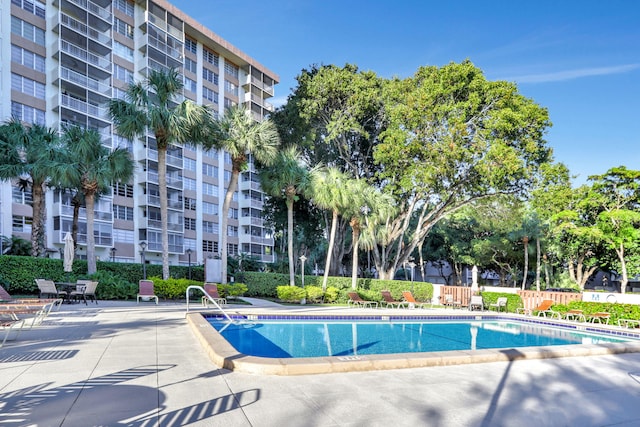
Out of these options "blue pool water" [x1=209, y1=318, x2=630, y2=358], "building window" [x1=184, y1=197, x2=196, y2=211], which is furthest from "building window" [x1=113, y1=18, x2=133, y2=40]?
"blue pool water" [x1=209, y1=318, x2=630, y2=358]

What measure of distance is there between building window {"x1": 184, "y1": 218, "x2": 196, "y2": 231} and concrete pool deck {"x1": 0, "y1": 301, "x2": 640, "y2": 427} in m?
38.3

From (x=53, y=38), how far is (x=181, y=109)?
70.3ft

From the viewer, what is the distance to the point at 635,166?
32625 millimetres

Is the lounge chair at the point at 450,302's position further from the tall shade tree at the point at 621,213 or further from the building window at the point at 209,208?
the building window at the point at 209,208

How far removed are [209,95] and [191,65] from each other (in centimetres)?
371

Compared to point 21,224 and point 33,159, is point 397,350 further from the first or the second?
point 21,224

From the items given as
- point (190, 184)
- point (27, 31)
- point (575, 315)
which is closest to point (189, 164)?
point (190, 184)

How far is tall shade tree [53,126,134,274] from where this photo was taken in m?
19.7

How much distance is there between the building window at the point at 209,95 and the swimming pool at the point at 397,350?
38.9m

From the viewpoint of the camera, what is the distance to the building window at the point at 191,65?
46.0 metres

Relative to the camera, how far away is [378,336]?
497 inches

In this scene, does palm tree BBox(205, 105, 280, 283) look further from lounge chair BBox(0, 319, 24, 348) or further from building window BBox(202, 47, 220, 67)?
building window BBox(202, 47, 220, 67)

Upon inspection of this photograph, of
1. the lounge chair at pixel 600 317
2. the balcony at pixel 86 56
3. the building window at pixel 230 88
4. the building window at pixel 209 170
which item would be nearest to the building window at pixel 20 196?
the balcony at pixel 86 56

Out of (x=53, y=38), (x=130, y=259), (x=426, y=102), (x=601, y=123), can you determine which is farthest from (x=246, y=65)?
(x=601, y=123)
